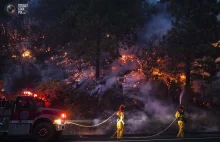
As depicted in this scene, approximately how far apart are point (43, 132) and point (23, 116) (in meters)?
1.19

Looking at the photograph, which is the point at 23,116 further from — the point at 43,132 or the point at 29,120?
the point at 43,132

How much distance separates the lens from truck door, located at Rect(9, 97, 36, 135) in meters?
13.0

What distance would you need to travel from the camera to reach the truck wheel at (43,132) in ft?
43.0

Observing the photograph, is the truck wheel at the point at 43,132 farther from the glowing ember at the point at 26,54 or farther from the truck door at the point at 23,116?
the glowing ember at the point at 26,54

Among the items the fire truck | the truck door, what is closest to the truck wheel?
the fire truck

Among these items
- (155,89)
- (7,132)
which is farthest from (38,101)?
(155,89)

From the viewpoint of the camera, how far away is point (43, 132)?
518 inches

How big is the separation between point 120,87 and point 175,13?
7954 mm

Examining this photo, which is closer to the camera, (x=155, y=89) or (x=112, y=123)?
(x=112, y=123)

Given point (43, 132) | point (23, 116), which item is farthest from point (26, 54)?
point (43, 132)

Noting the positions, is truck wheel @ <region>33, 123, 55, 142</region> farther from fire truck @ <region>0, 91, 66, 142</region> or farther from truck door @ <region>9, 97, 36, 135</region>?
truck door @ <region>9, 97, 36, 135</region>

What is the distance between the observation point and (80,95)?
25109 millimetres

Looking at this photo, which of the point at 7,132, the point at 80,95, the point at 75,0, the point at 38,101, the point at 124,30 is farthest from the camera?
the point at 75,0

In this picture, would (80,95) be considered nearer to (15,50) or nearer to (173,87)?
(173,87)
